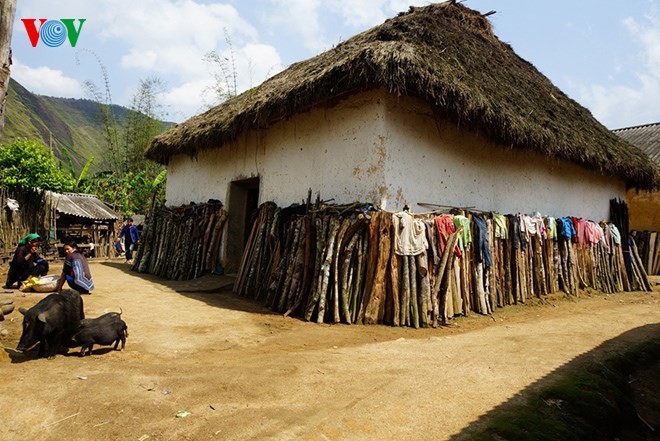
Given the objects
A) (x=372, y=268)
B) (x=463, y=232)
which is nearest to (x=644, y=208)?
(x=463, y=232)

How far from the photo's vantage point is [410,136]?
609 cm

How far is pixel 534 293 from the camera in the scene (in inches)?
302

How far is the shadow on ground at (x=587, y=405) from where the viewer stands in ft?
8.27

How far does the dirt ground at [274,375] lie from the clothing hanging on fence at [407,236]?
3.46 ft

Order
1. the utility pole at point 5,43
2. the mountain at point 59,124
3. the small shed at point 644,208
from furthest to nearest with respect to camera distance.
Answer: the mountain at point 59,124, the small shed at point 644,208, the utility pole at point 5,43

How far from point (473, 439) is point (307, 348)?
231 cm

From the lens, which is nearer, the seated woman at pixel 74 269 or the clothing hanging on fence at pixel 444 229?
the seated woman at pixel 74 269

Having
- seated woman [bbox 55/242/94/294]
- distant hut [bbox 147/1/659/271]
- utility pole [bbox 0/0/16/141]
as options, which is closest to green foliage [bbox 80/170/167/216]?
Answer: distant hut [bbox 147/1/659/271]

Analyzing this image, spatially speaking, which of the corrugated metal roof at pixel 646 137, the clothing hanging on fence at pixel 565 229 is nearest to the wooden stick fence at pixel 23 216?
the clothing hanging on fence at pixel 565 229

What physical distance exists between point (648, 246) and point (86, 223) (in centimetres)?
1990

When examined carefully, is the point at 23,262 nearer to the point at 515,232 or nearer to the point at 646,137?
the point at 515,232

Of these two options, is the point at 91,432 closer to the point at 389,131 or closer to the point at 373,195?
the point at 373,195

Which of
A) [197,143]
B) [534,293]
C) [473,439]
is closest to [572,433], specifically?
[473,439]

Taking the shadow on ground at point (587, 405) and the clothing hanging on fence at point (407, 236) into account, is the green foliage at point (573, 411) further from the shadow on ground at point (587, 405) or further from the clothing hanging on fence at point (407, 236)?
the clothing hanging on fence at point (407, 236)
